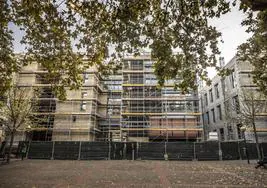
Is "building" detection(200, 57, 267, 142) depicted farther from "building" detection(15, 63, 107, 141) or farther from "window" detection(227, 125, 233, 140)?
"building" detection(15, 63, 107, 141)

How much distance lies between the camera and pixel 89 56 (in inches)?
279

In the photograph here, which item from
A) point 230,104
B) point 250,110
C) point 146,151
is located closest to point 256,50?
point 250,110

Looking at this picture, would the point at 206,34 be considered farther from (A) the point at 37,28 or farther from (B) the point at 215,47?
(A) the point at 37,28

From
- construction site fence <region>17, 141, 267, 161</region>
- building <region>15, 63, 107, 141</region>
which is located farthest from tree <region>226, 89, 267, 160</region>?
building <region>15, 63, 107, 141</region>

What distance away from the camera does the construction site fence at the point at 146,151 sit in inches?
734

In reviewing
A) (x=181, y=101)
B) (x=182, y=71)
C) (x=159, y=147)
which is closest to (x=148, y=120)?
(x=181, y=101)

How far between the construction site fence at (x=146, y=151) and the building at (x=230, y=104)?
3438mm

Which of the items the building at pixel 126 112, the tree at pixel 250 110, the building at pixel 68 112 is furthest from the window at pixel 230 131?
the building at pixel 68 112

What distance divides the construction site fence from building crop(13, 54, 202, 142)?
7928mm

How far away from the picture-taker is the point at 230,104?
24781 mm

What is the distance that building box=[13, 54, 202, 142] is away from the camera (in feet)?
90.7

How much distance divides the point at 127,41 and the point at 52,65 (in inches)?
110

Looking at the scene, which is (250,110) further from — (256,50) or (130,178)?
(130,178)

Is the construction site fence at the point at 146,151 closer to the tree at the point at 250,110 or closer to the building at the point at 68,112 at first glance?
the tree at the point at 250,110
